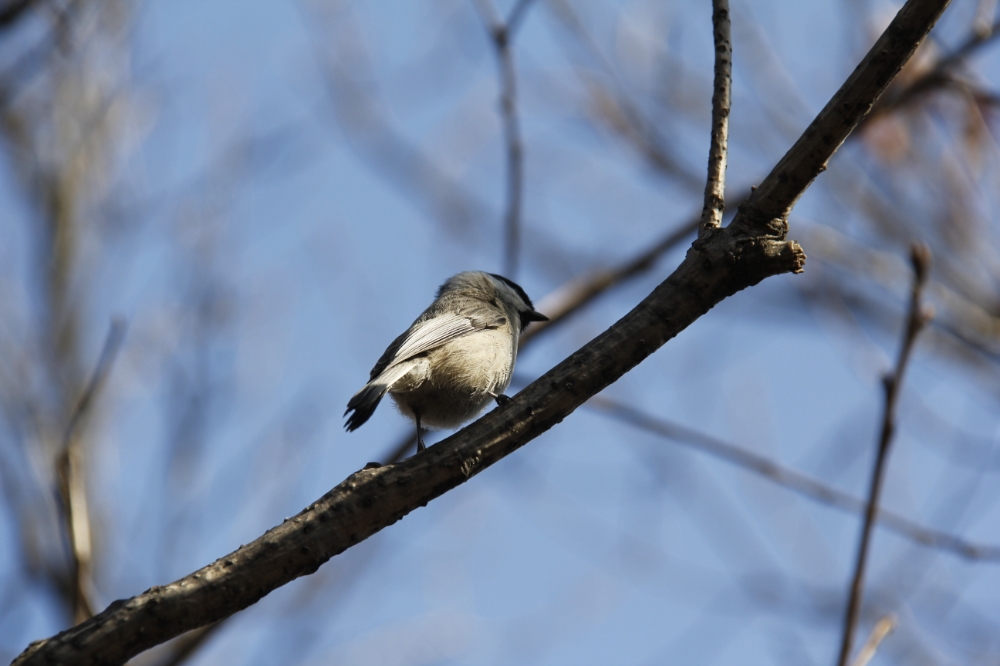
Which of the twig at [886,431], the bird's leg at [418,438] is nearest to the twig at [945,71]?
the twig at [886,431]

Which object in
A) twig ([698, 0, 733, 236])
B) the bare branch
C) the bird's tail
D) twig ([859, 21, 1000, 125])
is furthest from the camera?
twig ([859, 21, 1000, 125])

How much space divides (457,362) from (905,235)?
3.02 m

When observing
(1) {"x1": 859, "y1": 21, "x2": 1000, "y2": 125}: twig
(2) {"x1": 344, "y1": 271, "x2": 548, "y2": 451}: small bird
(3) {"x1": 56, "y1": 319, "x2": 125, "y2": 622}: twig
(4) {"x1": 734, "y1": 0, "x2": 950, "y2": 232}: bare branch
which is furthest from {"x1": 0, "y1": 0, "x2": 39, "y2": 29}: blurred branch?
(1) {"x1": 859, "y1": 21, "x2": 1000, "y2": 125}: twig

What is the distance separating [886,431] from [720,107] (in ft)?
3.16

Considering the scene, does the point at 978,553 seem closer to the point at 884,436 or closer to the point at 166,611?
the point at 884,436

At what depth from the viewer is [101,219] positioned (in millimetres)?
6711

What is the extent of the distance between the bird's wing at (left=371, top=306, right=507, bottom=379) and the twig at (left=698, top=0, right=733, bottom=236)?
150cm

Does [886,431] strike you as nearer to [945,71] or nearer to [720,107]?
[720,107]

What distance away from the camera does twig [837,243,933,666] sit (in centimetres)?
192

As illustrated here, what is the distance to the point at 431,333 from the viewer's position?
11.8 feet

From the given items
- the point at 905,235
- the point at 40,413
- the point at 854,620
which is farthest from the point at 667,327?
the point at 40,413

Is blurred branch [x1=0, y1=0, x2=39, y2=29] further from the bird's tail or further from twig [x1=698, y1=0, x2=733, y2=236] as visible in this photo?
twig [x1=698, y1=0, x2=733, y2=236]

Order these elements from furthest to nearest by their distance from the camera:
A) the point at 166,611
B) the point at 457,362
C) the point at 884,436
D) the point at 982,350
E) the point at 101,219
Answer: the point at 101,219, the point at 982,350, the point at 457,362, the point at 884,436, the point at 166,611

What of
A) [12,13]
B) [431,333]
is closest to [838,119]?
[431,333]
